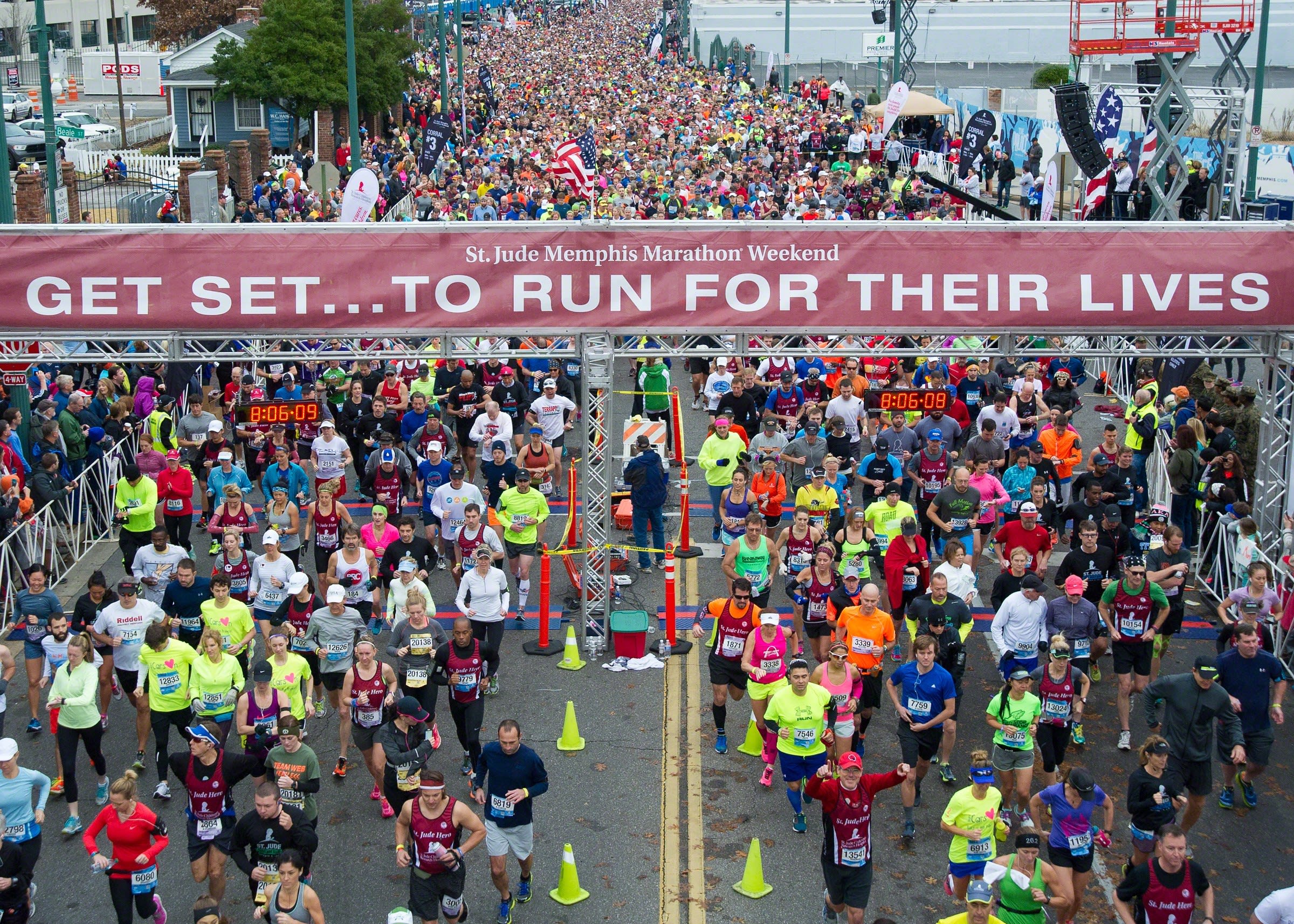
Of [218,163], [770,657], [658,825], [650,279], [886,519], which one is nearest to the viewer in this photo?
[658,825]

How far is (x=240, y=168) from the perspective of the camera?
39781 mm

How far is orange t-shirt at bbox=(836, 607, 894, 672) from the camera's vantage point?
12.4 metres

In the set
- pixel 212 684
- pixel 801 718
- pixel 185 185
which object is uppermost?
pixel 185 185

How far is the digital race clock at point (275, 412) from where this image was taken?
17266 mm

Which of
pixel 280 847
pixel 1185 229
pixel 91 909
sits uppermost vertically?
pixel 1185 229

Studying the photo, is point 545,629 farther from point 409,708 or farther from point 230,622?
point 409,708

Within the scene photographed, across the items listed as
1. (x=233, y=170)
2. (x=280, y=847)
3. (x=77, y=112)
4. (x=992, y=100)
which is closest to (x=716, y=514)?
(x=280, y=847)

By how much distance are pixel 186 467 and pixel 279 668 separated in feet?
18.2

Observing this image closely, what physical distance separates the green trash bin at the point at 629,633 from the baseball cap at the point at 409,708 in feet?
11.9

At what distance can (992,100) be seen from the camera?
55219 mm

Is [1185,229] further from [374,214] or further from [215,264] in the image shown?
[374,214]

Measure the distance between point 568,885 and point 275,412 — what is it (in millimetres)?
8557

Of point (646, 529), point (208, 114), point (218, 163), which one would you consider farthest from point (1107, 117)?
point (208, 114)

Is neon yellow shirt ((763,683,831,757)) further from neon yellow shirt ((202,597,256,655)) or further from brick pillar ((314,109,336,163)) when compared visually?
brick pillar ((314,109,336,163))
